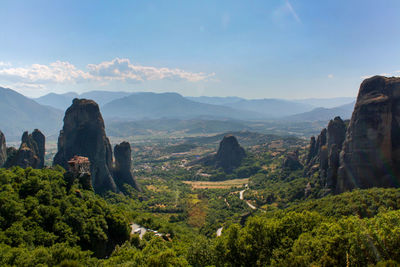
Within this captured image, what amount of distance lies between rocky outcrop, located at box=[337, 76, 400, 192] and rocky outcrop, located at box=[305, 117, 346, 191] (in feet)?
16.9

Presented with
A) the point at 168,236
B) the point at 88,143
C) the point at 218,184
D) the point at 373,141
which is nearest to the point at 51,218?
the point at 168,236

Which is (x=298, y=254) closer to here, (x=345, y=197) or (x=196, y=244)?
(x=196, y=244)

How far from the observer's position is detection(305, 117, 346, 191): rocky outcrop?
57.9 metres

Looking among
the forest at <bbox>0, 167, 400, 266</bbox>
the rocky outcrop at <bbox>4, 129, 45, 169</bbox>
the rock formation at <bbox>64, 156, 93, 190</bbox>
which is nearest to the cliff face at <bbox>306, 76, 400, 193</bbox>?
the forest at <bbox>0, 167, 400, 266</bbox>

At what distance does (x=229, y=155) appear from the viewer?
15588cm

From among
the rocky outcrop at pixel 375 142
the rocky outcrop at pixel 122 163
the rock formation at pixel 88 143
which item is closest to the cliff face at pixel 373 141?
the rocky outcrop at pixel 375 142

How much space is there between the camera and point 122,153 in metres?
90.2

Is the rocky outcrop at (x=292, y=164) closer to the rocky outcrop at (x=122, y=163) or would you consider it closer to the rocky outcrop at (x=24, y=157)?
the rocky outcrop at (x=122, y=163)

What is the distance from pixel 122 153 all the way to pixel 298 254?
7804cm

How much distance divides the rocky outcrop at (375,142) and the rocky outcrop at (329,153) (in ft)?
16.9

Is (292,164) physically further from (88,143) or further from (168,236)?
(88,143)

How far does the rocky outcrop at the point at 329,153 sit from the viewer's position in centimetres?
5788

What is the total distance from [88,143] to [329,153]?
7199 centimetres

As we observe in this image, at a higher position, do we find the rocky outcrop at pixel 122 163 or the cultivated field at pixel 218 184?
the rocky outcrop at pixel 122 163
